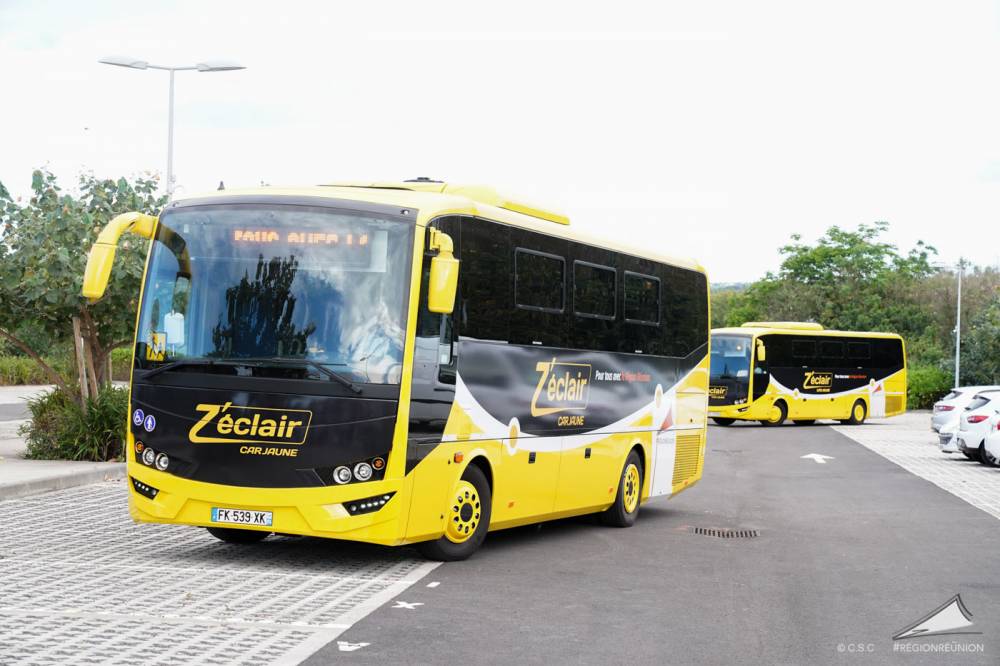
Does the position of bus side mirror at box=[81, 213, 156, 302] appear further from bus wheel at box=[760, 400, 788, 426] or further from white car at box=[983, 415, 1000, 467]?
bus wheel at box=[760, 400, 788, 426]

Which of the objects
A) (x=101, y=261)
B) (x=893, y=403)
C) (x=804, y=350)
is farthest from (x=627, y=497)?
(x=893, y=403)

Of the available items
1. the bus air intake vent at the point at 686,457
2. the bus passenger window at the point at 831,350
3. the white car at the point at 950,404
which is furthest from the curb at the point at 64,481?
the bus passenger window at the point at 831,350

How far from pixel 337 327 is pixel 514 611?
2.85 metres

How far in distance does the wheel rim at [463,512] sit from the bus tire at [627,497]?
3833 mm

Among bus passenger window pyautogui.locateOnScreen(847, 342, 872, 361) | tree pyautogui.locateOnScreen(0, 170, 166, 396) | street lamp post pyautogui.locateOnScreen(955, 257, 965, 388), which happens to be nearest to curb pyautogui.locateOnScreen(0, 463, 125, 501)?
tree pyautogui.locateOnScreen(0, 170, 166, 396)

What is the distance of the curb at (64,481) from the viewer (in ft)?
52.9

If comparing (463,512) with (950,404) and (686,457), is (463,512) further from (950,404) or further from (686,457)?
(950,404)

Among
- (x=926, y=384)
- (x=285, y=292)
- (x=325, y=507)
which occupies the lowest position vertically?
(x=325, y=507)

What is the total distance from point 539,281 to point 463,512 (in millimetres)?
2646

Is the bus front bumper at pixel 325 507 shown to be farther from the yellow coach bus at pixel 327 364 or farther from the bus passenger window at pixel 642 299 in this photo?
the bus passenger window at pixel 642 299

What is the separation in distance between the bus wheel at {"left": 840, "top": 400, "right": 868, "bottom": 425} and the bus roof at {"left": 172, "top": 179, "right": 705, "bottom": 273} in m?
36.1

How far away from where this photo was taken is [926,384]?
69.3 meters

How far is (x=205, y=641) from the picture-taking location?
26.1ft

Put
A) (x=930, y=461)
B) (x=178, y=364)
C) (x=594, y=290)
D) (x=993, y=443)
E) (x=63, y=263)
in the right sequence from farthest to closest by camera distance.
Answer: (x=930, y=461)
(x=993, y=443)
(x=63, y=263)
(x=594, y=290)
(x=178, y=364)
